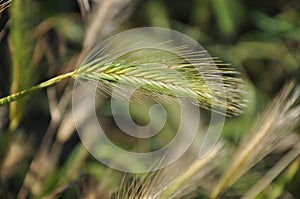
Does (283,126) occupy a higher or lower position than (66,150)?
higher

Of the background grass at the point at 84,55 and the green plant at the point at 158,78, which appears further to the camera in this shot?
the background grass at the point at 84,55

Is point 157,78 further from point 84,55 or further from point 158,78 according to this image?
point 84,55

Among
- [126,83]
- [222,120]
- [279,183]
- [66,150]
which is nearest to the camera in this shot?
[126,83]

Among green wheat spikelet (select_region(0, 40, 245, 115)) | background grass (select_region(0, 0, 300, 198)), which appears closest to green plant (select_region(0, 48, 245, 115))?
green wheat spikelet (select_region(0, 40, 245, 115))

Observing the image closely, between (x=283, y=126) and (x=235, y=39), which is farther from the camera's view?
(x=235, y=39)

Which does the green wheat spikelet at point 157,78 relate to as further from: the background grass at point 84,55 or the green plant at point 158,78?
the background grass at point 84,55

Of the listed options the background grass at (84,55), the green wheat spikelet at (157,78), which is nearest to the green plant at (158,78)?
the green wheat spikelet at (157,78)

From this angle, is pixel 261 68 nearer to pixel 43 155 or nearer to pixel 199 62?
pixel 43 155

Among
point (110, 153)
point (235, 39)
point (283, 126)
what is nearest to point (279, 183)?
point (283, 126)
